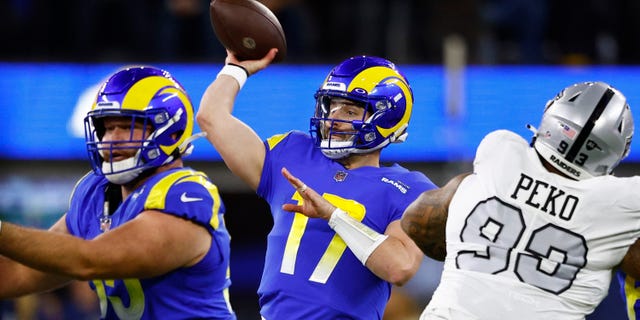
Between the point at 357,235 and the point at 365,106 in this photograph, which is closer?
the point at 357,235

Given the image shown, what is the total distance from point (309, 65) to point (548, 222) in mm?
6250

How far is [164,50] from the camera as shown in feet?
33.6

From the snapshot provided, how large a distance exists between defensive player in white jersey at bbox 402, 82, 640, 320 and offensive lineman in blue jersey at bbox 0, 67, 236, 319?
90cm

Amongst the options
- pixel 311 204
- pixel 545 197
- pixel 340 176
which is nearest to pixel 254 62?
pixel 340 176

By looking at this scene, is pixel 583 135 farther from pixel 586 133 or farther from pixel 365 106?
pixel 365 106

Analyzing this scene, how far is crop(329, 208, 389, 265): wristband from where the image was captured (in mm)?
4324

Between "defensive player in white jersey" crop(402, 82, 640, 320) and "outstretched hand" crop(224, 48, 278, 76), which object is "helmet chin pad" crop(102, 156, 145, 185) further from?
"defensive player in white jersey" crop(402, 82, 640, 320)

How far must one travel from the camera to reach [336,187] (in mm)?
4699

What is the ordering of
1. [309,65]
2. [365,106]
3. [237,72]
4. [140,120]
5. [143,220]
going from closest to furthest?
[143,220] → [140,120] → [365,106] → [237,72] → [309,65]

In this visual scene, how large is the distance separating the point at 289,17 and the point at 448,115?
5.61ft

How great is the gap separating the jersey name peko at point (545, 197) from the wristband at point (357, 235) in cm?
69

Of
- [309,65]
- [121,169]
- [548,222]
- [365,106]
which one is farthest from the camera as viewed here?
[309,65]

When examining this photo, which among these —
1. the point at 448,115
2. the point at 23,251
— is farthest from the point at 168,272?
the point at 448,115

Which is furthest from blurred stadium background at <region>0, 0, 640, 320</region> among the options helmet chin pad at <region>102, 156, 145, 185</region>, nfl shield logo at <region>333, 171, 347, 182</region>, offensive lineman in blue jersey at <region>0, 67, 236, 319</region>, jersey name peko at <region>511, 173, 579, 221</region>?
jersey name peko at <region>511, 173, 579, 221</region>
